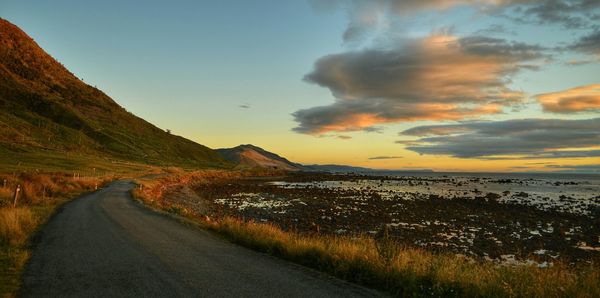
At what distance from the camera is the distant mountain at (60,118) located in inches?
3962

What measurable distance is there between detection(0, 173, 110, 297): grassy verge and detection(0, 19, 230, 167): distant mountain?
140 feet

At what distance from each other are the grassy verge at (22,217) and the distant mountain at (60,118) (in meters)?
42.5

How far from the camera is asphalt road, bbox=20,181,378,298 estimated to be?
9.31m

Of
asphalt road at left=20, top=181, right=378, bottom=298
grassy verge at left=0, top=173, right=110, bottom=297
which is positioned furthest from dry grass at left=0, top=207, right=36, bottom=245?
asphalt road at left=20, top=181, right=378, bottom=298

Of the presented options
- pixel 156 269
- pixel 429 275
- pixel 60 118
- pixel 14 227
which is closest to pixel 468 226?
pixel 429 275

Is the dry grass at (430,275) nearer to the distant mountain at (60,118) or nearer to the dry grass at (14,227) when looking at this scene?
the dry grass at (14,227)

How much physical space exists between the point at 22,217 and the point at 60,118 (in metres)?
127

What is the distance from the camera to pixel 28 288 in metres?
9.39

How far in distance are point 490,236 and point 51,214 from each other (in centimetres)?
2848

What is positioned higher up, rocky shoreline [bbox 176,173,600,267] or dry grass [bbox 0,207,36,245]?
dry grass [bbox 0,207,36,245]

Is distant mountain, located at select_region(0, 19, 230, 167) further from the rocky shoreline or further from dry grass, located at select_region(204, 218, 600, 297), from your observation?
dry grass, located at select_region(204, 218, 600, 297)

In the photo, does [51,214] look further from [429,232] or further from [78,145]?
[78,145]

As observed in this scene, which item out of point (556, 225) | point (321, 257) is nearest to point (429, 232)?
point (556, 225)

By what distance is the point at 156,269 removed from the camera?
435 inches
